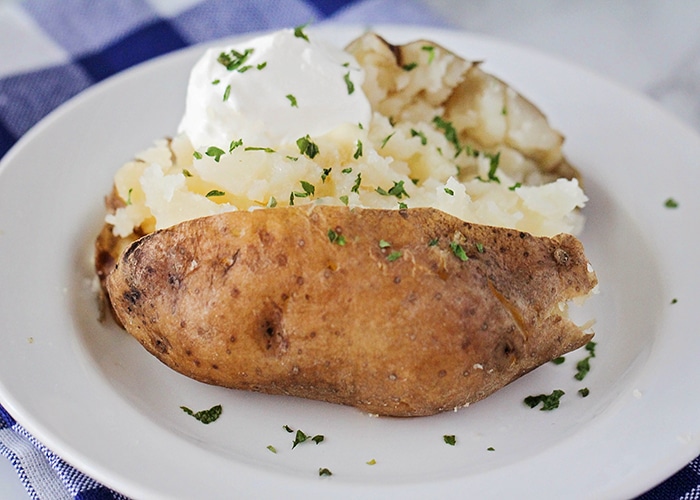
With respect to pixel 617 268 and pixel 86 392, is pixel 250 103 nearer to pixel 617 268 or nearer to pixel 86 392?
pixel 86 392

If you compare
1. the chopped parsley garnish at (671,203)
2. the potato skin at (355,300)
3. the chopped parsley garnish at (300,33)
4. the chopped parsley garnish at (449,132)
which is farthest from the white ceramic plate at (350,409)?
the chopped parsley garnish at (300,33)

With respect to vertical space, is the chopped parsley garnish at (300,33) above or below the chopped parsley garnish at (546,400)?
above

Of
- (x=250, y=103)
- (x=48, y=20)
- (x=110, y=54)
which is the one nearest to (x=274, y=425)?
(x=250, y=103)

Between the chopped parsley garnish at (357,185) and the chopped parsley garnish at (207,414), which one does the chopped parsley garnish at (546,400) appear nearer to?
the chopped parsley garnish at (357,185)

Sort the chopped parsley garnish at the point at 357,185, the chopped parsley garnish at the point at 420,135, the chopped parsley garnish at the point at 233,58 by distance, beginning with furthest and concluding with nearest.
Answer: the chopped parsley garnish at the point at 420,135
the chopped parsley garnish at the point at 233,58
the chopped parsley garnish at the point at 357,185

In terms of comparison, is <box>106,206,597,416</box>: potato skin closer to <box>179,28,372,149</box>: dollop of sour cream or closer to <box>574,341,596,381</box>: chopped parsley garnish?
<box>574,341,596,381</box>: chopped parsley garnish

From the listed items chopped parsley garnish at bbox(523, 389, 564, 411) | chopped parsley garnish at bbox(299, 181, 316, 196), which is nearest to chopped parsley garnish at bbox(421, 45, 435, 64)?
chopped parsley garnish at bbox(299, 181, 316, 196)
